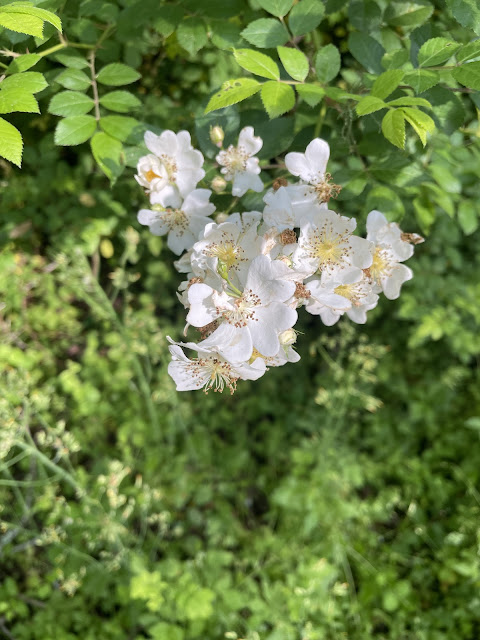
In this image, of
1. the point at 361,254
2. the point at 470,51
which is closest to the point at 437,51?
the point at 470,51

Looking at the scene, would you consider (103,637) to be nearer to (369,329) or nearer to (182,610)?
(182,610)

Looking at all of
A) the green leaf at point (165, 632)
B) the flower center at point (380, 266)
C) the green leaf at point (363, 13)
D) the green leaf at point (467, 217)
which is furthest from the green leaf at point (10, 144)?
the green leaf at point (165, 632)

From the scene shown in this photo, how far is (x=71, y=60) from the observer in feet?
3.81

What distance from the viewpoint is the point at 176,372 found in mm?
951

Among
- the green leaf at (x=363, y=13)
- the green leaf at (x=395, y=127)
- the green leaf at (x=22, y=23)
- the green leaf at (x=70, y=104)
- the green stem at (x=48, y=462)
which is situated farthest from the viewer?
the green stem at (x=48, y=462)

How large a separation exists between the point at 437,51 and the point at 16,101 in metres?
0.78

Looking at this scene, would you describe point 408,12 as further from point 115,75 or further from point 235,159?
point 115,75

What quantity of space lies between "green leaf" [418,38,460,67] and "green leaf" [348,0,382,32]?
1.10 feet

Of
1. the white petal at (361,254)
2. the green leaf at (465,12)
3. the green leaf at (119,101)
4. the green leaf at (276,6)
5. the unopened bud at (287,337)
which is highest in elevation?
the green leaf at (465,12)

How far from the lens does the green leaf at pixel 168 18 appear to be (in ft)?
3.88

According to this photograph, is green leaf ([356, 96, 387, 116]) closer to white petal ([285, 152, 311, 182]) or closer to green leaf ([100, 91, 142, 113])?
white petal ([285, 152, 311, 182])

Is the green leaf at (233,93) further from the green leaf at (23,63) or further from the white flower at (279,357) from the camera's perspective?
the white flower at (279,357)

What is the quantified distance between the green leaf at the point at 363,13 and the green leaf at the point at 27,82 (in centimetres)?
78

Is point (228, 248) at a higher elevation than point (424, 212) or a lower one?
higher
